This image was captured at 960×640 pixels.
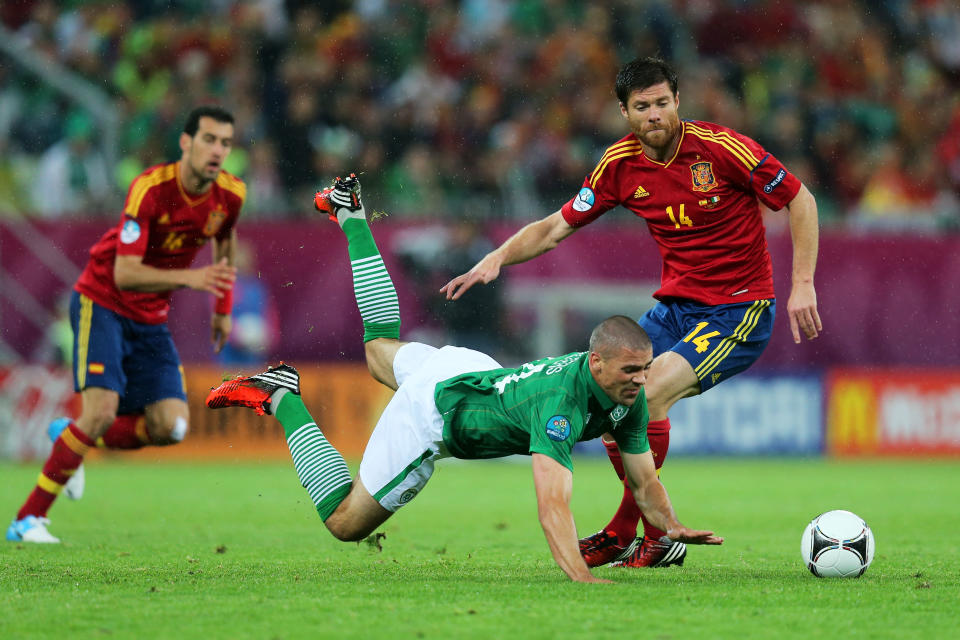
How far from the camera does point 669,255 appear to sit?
7.11 metres

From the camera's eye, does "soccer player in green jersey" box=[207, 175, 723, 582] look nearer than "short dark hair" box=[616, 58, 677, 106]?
Yes

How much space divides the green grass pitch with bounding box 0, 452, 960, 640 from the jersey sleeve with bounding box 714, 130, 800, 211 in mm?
1952

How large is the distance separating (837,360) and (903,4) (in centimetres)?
677

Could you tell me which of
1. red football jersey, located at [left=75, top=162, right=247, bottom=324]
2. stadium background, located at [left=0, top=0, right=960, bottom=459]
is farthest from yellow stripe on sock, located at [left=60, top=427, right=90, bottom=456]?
stadium background, located at [left=0, top=0, right=960, bottom=459]

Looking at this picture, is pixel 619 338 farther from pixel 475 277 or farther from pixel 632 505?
pixel 632 505

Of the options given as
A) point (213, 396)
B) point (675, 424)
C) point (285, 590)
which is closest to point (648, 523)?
point (285, 590)

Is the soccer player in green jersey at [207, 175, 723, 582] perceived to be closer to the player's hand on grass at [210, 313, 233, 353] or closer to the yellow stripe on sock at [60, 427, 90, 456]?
the yellow stripe on sock at [60, 427, 90, 456]

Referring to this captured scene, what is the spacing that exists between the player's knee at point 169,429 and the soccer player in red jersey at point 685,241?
261 centimetres

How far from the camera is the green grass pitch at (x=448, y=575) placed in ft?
15.5

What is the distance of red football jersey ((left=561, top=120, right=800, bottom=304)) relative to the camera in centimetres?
672

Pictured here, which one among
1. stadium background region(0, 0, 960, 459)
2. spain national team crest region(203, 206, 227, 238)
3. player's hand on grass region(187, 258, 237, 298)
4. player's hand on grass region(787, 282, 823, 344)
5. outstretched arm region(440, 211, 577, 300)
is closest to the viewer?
player's hand on grass region(787, 282, 823, 344)

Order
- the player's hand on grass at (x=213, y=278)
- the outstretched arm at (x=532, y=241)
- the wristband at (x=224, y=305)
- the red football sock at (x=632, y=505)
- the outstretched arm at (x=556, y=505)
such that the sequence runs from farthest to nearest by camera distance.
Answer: the wristband at (x=224, y=305), the player's hand on grass at (x=213, y=278), the outstretched arm at (x=532, y=241), the red football sock at (x=632, y=505), the outstretched arm at (x=556, y=505)

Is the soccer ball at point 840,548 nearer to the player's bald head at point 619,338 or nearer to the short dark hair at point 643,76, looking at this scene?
the player's bald head at point 619,338

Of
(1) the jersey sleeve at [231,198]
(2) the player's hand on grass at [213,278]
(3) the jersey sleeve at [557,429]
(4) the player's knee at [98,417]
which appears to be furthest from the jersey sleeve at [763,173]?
(4) the player's knee at [98,417]
